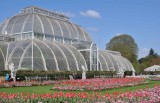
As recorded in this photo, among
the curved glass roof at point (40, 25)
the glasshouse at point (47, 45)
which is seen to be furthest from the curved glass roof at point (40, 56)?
the curved glass roof at point (40, 25)

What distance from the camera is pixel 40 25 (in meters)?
59.2

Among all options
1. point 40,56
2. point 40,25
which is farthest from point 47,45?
point 40,25

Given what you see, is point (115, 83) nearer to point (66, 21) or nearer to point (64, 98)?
point (64, 98)

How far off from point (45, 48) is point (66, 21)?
23.9 m

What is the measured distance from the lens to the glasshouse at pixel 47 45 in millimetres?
45844

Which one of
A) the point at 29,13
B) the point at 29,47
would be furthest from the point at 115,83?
the point at 29,13

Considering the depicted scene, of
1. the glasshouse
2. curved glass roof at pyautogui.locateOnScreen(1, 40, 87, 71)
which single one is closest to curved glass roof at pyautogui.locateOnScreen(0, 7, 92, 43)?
the glasshouse

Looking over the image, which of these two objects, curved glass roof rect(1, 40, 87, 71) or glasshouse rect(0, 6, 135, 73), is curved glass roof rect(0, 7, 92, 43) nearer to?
glasshouse rect(0, 6, 135, 73)

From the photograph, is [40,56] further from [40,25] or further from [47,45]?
[40,25]

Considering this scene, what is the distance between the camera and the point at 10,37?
2162 inches

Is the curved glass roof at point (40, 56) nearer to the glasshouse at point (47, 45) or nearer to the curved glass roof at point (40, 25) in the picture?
the glasshouse at point (47, 45)

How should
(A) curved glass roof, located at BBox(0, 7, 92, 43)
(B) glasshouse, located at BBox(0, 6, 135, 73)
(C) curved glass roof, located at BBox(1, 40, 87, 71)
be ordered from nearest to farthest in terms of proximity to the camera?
(C) curved glass roof, located at BBox(1, 40, 87, 71) → (B) glasshouse, located at BBox(0, 6, 135, 73) → (A) curved glass roof, located at BBox(0, 7, 92, 43)

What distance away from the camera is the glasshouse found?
4584 centimetres

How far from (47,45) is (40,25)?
10144 millimetres
